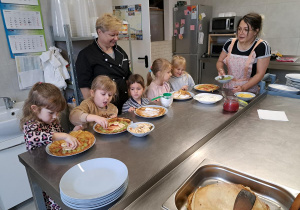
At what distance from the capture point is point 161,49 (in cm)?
493

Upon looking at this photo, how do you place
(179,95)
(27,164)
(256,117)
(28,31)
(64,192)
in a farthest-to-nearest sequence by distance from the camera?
(28,31) → (179,95) → (256,117) → (27,164) → (64,192)

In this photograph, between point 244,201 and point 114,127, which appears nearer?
point 244,201

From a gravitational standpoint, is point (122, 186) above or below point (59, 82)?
below

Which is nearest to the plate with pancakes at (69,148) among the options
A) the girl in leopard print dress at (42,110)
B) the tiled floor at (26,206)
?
the girl in leopard print dress at (42,110)

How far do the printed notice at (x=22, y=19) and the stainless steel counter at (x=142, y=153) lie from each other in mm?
1670

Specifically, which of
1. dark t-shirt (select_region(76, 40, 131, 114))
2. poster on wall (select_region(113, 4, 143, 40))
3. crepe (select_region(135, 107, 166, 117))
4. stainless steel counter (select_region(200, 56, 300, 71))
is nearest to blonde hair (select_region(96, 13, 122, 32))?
dark t-shirt (select_region(76, 40, 131, 114))

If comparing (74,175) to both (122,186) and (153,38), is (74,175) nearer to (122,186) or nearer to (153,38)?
(122,186)

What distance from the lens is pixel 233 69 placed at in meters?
2.29

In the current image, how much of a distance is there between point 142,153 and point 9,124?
144 cm

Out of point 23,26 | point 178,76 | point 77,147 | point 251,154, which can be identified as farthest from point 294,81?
point 23,26

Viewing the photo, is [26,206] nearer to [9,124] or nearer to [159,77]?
[9,124]

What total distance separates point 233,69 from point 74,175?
2007mm

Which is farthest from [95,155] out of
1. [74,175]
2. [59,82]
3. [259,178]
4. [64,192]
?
[59,82]

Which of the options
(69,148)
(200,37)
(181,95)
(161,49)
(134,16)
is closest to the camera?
(69,148)
